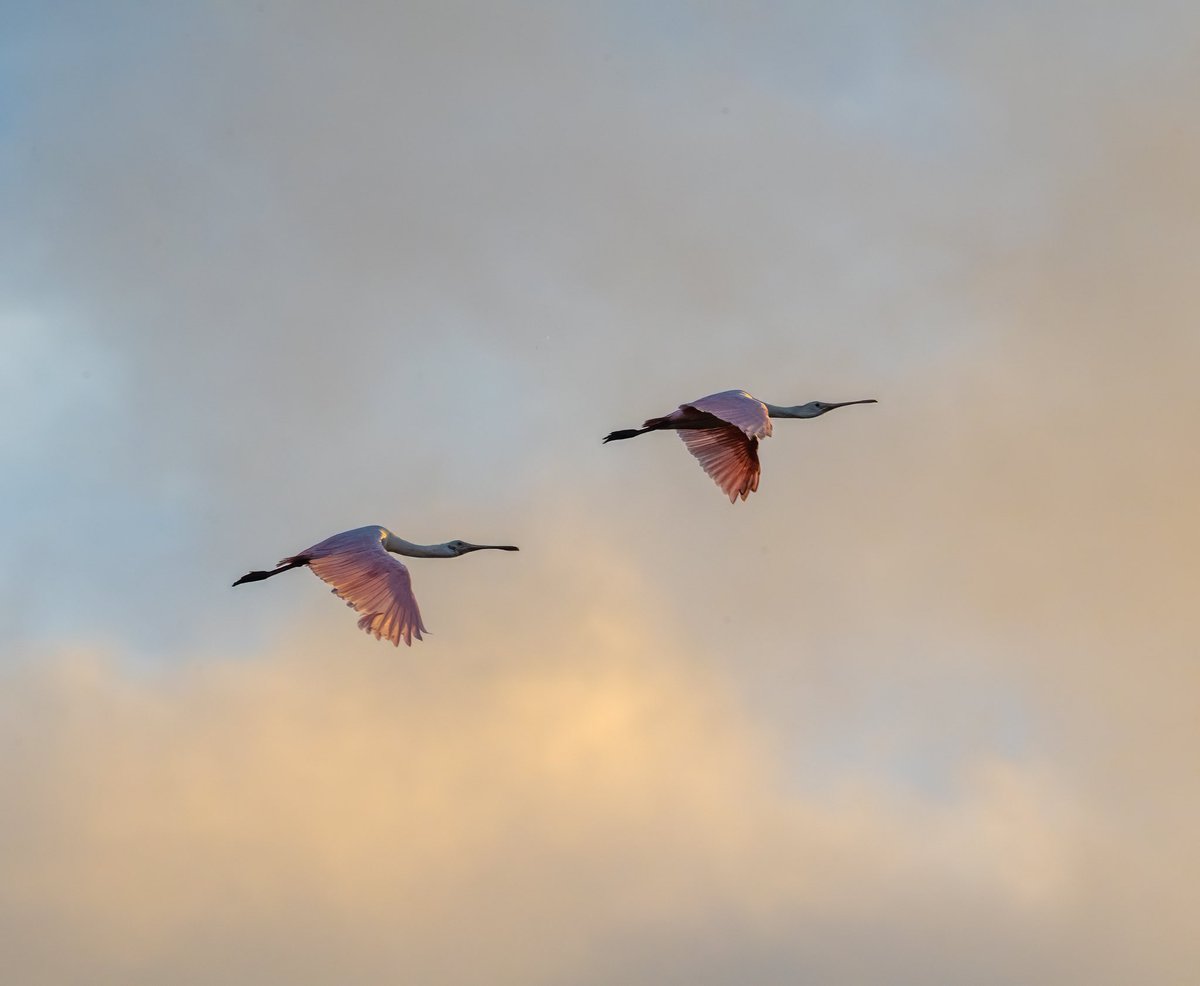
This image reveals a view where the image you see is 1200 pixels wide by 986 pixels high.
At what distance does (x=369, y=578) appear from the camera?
2191 cm

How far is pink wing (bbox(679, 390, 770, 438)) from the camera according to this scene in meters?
22.2

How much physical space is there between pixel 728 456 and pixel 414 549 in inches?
164

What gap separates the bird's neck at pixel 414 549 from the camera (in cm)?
2522

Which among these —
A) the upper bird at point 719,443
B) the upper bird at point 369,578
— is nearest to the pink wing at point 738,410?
the upper bird at point 719,443

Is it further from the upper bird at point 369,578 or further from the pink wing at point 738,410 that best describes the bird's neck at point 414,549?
the pink wing at point 738,410

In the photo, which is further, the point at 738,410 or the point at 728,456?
the point at 728,456

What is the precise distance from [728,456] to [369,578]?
5137 mm

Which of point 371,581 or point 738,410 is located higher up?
point 738,410

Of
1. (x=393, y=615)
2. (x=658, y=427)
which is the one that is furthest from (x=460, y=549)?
(x=393, y=615)

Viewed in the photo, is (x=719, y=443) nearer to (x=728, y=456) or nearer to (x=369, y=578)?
(x=728, y=456)

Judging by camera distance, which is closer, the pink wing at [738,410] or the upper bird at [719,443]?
the pink wing at [738,410]

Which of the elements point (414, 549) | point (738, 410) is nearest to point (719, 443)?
point (738, 410)

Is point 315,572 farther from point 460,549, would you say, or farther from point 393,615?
point 460,549

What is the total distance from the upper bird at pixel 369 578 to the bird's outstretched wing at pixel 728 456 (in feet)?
13.4
